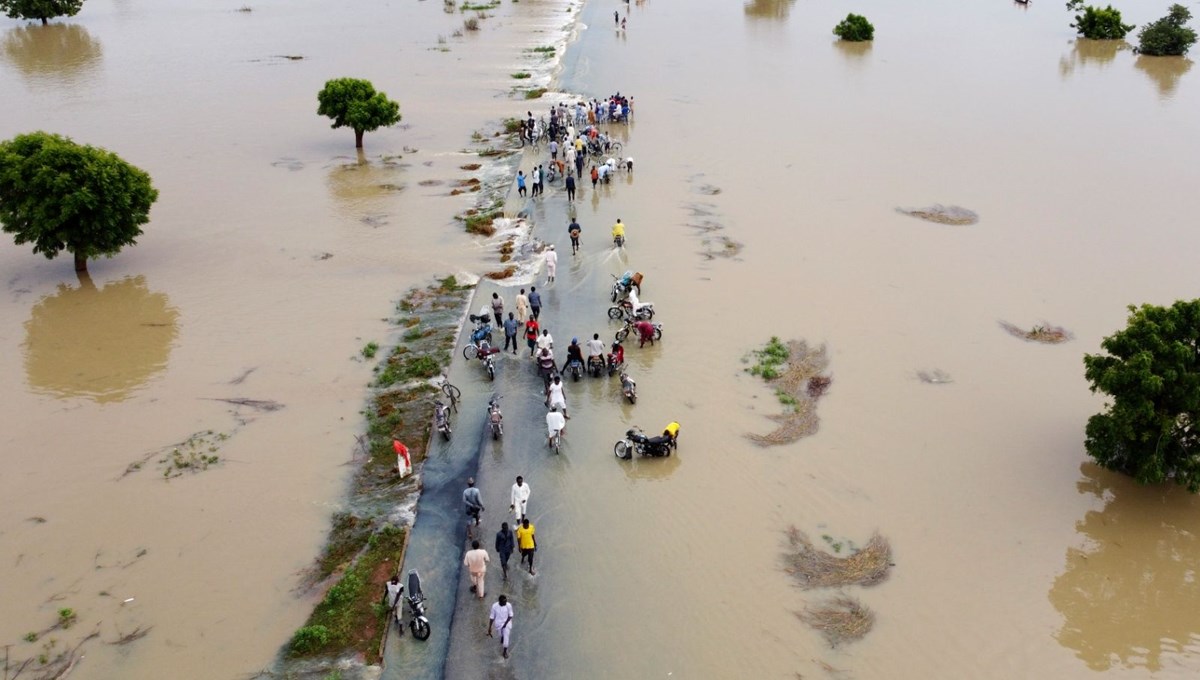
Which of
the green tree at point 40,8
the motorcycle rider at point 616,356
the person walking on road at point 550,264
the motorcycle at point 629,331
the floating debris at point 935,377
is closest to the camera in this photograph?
the floating debris at point 935,377

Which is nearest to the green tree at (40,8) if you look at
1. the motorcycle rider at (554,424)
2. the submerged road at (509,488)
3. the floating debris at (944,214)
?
the submerged road at (509,488)

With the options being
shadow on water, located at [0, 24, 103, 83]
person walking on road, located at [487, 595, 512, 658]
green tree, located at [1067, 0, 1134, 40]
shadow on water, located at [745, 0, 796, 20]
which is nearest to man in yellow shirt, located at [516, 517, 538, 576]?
person walking on road, located at [487, 595, 512, 658]

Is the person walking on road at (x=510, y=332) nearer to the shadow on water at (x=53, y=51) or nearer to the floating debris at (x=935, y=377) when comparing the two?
the floating debris at (x=935, y=377)

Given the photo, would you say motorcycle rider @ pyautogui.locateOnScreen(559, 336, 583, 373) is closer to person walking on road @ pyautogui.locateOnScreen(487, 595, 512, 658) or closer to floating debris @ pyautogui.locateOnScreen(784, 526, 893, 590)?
floating debris @ pyautogui.locateOnScreen(784, 526, 893, 590)

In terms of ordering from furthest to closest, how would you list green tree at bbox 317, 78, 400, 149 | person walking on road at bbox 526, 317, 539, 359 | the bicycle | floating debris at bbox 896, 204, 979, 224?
green tree at bbox 317, 78, 400, 149 → floating debris at bbox 896, 204, 979, 224 → person walking on road at bbox 526, 317, 539, 359 → the bicycle

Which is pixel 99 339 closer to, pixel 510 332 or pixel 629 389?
pixel 510 332

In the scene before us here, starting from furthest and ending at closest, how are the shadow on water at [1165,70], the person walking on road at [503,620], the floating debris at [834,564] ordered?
the shadow on water at [1165,70], the floating debris at [834,564], the person walking on road at [503,620]

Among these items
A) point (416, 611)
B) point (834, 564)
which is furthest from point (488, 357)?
point (834, 564)
